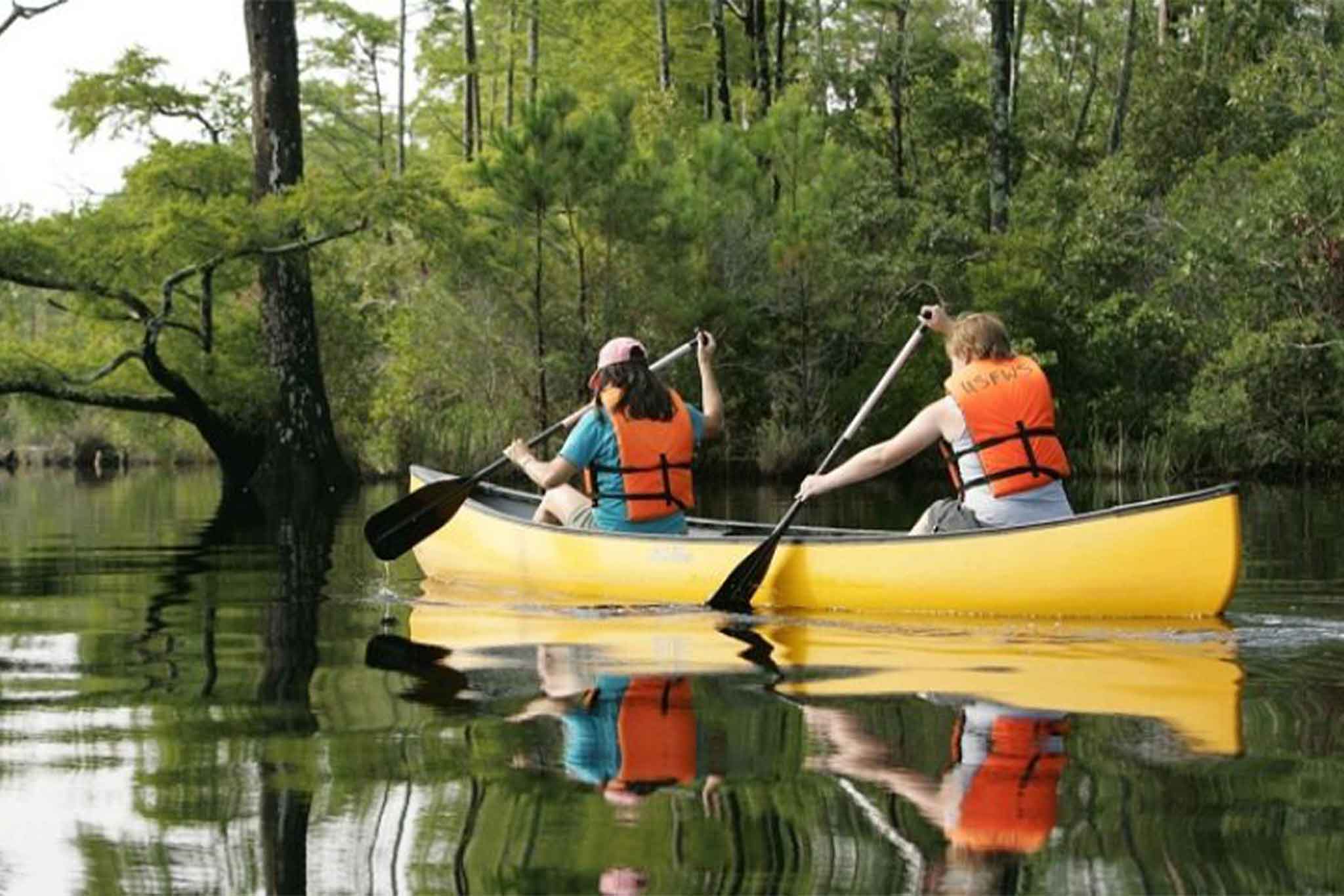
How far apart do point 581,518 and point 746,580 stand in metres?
1.66

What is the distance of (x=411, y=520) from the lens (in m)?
11.0

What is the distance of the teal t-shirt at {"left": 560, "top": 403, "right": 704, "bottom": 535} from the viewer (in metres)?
9.68

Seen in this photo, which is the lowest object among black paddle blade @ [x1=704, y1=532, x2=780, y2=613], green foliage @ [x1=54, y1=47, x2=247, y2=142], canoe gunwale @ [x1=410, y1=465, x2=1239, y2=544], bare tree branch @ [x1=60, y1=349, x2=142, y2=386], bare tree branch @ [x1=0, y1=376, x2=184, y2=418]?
black paddle blade @ [x1=704, y1=532, x2=780, y2=613]

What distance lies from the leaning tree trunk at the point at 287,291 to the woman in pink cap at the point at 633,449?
1252 cm

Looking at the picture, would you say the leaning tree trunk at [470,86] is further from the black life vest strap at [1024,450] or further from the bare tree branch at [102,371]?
the black life vest strap at [1024,450]

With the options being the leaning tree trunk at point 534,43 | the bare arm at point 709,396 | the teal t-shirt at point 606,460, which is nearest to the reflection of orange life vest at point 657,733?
the teal t-shirt at point 606,460

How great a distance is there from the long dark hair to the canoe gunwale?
54 centimetres

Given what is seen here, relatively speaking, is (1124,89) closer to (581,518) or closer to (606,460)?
(581,518)

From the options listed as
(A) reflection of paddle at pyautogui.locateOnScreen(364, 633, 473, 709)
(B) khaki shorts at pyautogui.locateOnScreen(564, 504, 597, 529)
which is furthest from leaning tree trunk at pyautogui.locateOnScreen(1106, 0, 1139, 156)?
(A) reflection of paddle at pyautogui.locateOnScreen(364, 633, 473, 709)

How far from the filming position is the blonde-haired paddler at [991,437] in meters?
8.30

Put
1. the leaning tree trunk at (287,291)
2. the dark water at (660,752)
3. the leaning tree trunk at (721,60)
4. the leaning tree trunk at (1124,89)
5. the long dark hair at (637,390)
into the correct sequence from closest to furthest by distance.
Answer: the dark water at (660,752) < the long dark hair at (637,390) < the leaning tree trunk at (287,291) < the leaning tree trunk at (1124,89) < the leaning tree trunk at (721,60)

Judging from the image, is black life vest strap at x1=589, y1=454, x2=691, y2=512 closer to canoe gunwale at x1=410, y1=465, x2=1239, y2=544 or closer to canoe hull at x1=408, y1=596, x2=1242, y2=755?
canoe gunwale at x1=410, y1=465, x2=1239, y2=544

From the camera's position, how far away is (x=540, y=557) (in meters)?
10.2

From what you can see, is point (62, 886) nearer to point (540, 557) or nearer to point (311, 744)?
point (311, 744)
